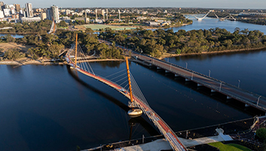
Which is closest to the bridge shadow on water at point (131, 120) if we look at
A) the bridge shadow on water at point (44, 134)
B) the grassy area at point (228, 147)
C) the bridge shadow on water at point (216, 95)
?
the grassy area at point (228, 147)

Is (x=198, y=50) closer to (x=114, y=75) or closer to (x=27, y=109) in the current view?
(x=114, y=75)

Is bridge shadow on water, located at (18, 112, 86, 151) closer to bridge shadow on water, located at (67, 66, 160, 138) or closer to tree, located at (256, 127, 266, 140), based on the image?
bridge shadow on water, located at (67, 66, 160, 138)

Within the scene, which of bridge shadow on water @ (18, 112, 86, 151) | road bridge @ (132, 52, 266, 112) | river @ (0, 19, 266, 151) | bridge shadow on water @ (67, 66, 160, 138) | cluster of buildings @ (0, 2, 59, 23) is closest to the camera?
bridge shadow on water @ (18, 112, 86, 151)

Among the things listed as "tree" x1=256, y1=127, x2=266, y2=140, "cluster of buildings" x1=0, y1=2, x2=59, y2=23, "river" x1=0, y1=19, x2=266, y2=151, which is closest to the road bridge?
"river" x1=0, y1=19, x2=266, y2=151

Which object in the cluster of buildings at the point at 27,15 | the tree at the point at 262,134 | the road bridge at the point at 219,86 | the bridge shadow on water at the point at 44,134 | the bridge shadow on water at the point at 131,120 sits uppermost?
the cluster of buildings at the point at 27,15

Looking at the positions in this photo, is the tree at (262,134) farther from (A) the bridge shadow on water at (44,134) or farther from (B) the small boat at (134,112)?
(A) the bridge shadow on water at (44,134)

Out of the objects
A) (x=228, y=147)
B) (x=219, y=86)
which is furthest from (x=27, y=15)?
(x=228, y=147)

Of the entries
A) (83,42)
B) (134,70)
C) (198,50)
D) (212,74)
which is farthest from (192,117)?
(83,42)

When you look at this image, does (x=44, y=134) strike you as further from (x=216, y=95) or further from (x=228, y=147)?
(x=216, y=95)
